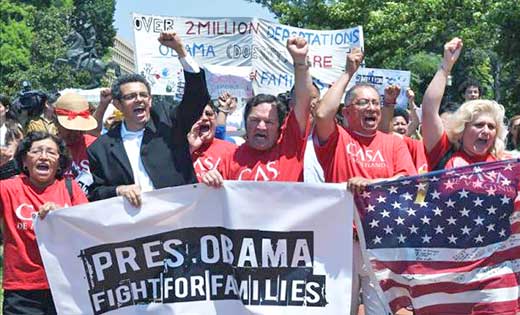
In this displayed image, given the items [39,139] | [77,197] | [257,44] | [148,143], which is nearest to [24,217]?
[77,197]

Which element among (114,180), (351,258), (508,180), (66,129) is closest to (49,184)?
(114,180)

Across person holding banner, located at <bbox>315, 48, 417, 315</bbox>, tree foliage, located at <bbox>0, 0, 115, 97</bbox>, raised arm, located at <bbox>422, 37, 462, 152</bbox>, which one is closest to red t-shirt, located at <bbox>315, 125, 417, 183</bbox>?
person holding banner, located at <bbox>315, 48, 417, 315</bbox>

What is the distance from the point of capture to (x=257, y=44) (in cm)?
1327

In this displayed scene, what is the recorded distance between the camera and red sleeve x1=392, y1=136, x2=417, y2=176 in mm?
5598

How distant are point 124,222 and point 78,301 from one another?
0.53 metres

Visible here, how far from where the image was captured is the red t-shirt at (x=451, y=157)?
217 inches

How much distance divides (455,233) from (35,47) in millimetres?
52439

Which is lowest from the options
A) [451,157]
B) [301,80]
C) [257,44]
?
[451,157]

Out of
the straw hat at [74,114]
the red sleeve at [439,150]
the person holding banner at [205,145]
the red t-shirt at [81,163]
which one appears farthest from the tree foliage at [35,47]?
the red sleeve at [439,150]

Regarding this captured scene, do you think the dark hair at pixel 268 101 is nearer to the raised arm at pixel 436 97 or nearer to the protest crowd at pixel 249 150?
the protest crowd at pixel 249 150

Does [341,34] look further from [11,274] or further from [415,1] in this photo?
[415,1]

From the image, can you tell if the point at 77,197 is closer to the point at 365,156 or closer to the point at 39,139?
the point at 39,139

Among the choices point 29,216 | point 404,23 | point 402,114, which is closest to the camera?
point 29,216

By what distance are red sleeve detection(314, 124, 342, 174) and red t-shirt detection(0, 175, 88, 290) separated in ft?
5.46
